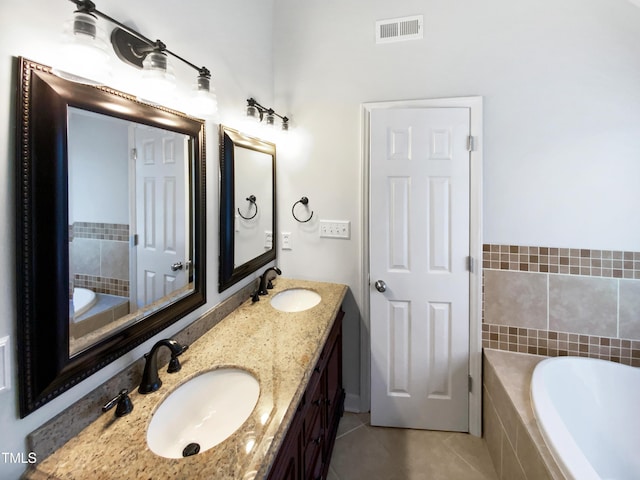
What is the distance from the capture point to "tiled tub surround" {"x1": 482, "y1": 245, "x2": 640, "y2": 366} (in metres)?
1.72

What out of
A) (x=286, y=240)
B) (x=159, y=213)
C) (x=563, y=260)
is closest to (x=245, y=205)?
(x=286, y=240)

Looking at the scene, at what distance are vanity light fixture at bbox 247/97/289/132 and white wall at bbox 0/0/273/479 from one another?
0.06 meters

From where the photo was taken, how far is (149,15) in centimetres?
110

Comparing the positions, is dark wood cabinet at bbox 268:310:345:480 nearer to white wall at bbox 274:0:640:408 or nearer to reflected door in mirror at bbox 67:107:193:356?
white wall at bbox 274:0:640:408

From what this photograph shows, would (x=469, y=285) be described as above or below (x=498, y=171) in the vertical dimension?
below

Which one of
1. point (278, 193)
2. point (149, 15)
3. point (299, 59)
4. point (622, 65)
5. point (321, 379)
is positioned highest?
point (299, 59)

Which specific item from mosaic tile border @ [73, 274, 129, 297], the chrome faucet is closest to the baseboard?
the chrome faucet

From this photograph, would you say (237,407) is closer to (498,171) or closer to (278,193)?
(278,193)

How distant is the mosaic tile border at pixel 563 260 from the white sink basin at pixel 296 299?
3.55 feet

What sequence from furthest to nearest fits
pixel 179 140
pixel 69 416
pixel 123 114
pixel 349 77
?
pixel 349 77, pixel 179 140, pixel 123 114, pixel 69 416

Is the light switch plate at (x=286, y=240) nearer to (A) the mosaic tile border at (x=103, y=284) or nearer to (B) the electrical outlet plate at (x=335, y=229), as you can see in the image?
(B) the electrical outlet plate at (x=335, y=229)

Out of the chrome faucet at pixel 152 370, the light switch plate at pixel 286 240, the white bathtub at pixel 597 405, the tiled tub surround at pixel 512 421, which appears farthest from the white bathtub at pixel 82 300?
the white bathtub at pixel 597 405

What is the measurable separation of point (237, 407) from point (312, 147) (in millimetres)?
1635

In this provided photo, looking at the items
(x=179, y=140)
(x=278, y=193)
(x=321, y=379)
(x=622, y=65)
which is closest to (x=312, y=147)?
(x=278, y=193)
